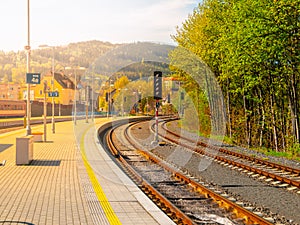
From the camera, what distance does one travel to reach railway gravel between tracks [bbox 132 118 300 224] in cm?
1021

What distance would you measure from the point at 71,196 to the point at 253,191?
5269 millimetres

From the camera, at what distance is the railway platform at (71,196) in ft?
27.8

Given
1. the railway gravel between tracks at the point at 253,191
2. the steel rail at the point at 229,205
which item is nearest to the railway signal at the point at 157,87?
the railway gravel between tracks at the point at 253,191

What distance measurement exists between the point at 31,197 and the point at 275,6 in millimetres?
15652

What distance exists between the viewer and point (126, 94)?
3679 inches

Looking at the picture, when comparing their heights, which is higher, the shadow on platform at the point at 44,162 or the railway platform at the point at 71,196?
the railway platform at the point at 71,196

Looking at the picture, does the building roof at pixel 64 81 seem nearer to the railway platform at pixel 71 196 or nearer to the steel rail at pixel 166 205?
the railway platform at pixel 71 196

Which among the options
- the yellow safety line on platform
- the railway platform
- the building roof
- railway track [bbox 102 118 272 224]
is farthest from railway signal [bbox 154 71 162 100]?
the building roof

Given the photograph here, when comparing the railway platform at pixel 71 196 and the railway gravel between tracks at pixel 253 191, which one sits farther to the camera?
the railway gravel between tracks at pixel 253 191

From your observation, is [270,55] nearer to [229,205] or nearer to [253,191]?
[253,191]

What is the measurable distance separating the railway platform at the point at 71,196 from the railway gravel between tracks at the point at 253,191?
2.84 meters

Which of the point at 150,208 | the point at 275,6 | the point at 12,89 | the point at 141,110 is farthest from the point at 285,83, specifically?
the point at 12,89

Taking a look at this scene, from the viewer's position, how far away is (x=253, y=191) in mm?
12711

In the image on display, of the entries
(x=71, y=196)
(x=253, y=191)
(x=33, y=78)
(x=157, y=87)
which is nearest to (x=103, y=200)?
(x=71, y=196)
